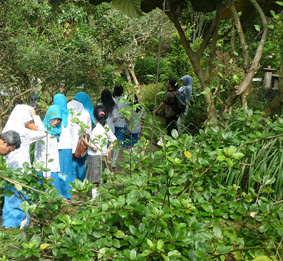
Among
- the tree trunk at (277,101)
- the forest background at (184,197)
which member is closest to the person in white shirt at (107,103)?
the forest background at (184,197)

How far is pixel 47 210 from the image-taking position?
2.43 m

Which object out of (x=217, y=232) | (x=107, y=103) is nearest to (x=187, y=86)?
(x=107, y=103)

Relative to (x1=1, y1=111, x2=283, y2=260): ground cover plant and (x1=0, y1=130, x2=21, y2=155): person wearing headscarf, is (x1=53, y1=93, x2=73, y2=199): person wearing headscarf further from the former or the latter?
(x1=1, y1=111, x2=283, y2=260): ground cover plant

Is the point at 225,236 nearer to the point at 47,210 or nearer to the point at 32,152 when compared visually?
the point at 47,210

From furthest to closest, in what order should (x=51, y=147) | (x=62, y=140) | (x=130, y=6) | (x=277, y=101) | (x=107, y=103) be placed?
(x=107, y=103)
(x=62, y=140)
(x=51, y=147)
(x=277, y=101)
(x=130, y=6)

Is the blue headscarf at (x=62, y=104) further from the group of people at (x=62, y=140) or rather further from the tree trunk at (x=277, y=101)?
the tree trunk at (x=277, y=101)

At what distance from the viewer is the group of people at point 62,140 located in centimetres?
432

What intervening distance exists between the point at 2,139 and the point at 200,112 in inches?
265

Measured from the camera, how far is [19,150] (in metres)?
4.76

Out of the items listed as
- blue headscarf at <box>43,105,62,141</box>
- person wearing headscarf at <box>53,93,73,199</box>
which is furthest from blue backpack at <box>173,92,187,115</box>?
blue headscarf at <box>43,105,62,141</box>

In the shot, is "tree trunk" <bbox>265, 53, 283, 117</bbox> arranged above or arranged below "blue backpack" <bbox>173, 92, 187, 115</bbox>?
above

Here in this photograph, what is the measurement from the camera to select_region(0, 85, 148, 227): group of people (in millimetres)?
4324

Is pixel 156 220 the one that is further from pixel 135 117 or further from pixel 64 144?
pixel 135 117

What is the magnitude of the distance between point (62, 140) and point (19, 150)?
50.8 inches
